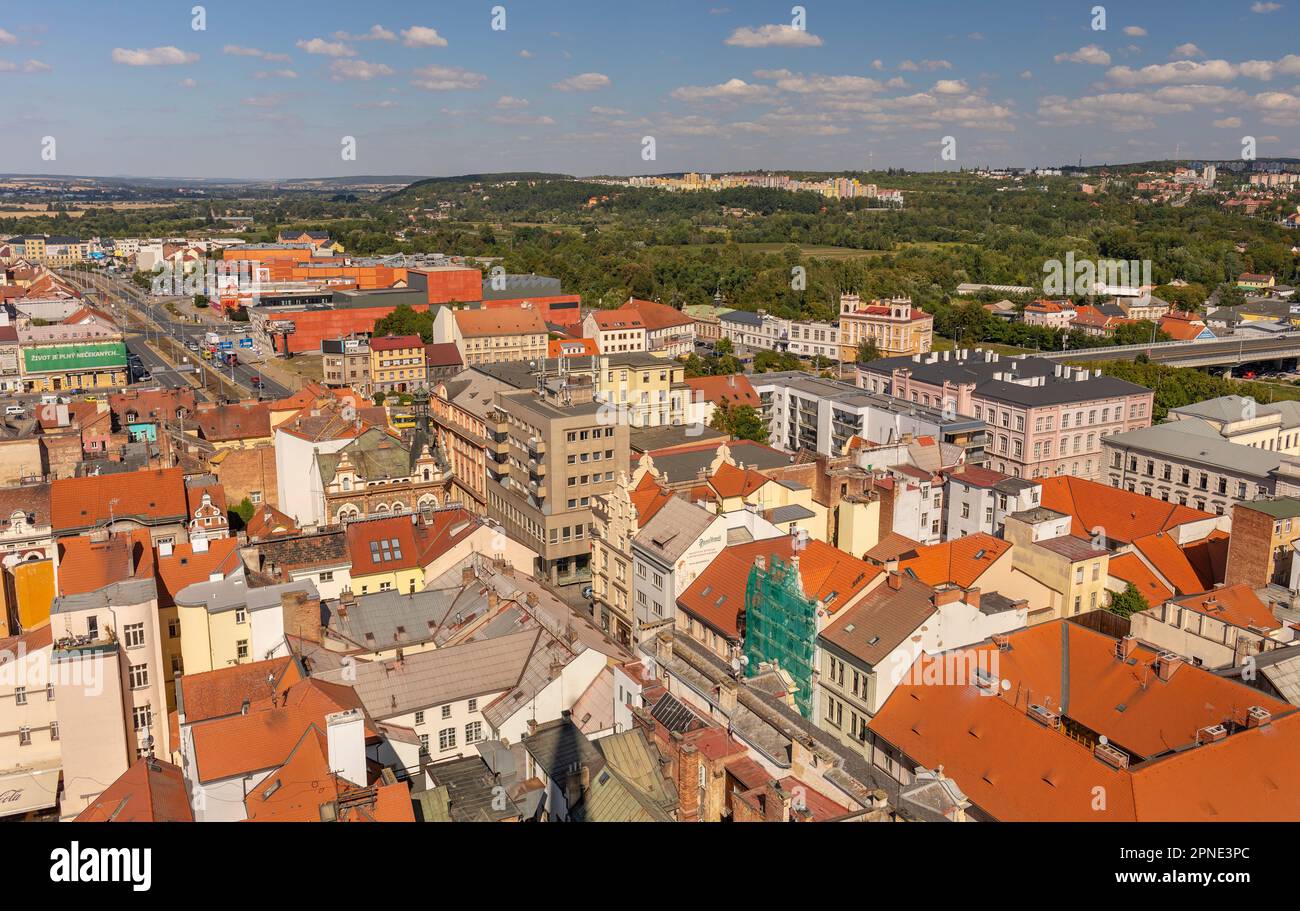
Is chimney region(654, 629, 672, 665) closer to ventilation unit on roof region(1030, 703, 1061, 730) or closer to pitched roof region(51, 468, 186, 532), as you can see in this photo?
ventilation unit on roof region(1030, 703, 1061, 730)

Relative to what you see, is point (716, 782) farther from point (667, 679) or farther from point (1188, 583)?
point (1188, 583)

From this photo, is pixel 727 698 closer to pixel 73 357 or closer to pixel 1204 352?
pixel 73 357

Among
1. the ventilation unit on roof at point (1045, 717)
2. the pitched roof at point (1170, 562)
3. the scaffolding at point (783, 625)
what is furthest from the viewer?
the pitched roof at point (1170, 562)

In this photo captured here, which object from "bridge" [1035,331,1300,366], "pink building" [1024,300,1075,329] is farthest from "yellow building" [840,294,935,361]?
"pink building" [1024,300,1075,329]

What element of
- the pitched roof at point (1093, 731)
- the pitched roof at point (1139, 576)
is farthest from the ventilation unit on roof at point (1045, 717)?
the pitched roof at point (1139, 576)

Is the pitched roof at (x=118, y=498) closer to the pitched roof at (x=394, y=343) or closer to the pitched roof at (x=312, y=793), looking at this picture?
the pitched roof at (x=312, y=793)

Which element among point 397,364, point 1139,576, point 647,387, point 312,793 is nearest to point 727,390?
point 647,387

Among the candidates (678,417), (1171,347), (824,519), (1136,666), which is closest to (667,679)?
(1136,666)
